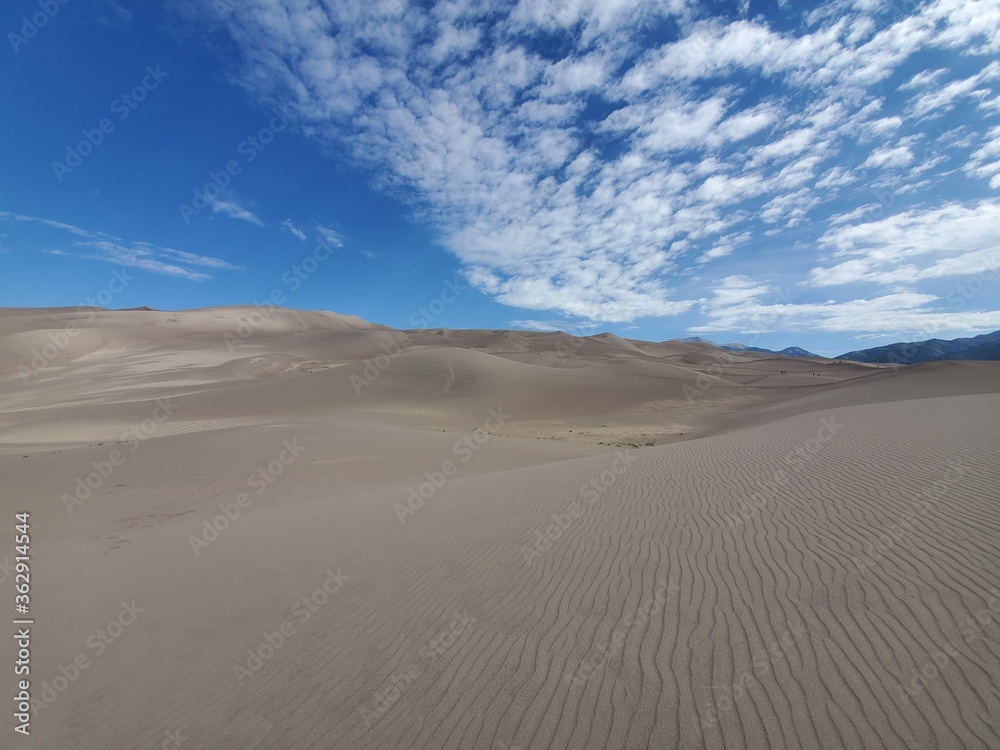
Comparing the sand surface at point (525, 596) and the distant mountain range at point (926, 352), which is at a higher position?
the distant mountain range at point (926, 352)

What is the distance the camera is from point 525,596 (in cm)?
489

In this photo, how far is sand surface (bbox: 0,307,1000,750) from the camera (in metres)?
3.15

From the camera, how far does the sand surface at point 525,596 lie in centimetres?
315

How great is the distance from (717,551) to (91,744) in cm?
617

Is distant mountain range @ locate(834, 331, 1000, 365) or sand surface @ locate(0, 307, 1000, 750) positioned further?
distant mountain range @ locate(834, 331, 1000, 365)

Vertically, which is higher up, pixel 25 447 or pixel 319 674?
pixel 25 447

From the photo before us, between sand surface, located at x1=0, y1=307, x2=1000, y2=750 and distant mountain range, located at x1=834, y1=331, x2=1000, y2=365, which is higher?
distant mountain range, located at x1=834, y1=331, x2=1000, y2=365

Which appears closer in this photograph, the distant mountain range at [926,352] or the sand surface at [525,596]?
the sand surface at [525,596]

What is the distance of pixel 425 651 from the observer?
13.4ft

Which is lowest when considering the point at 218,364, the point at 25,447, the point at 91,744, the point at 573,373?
the point at 91,744

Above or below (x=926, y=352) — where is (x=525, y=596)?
below

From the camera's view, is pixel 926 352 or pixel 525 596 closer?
pixel 525 596

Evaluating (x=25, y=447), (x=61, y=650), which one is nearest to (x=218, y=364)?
(x=25, y=447)

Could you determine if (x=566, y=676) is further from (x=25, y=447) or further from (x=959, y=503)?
(x=25, y=447)
